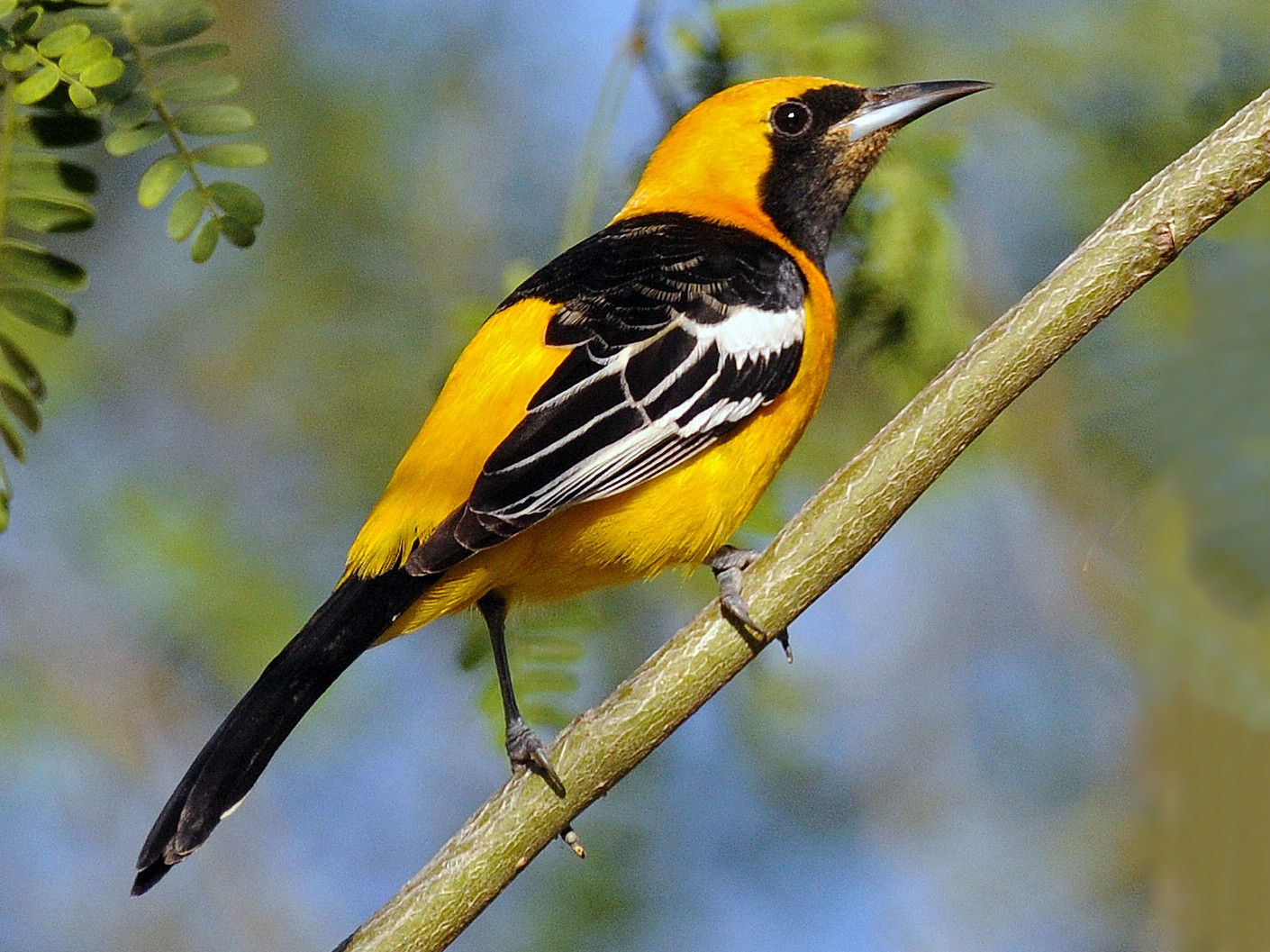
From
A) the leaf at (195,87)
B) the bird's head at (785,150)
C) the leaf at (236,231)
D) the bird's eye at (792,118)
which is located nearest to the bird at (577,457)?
the bird's head at (785,150)

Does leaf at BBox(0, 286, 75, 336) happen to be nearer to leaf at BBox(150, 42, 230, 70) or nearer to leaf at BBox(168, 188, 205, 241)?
leaf at BBox(168, 188, 205, 241)

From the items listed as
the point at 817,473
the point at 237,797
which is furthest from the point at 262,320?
the point at 237,797

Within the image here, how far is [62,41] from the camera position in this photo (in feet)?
8.00

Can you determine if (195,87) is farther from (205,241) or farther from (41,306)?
(41,306)

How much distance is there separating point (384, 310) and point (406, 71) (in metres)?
1.06

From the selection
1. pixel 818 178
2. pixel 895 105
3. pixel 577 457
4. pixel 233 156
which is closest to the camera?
pixel 233 156

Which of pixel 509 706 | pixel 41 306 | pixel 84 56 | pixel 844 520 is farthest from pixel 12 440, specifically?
pixel 844 520

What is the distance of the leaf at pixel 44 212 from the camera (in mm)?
2609

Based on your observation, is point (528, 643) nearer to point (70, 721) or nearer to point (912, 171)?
point (912, 171)

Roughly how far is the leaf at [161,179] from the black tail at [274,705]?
878 millimetres

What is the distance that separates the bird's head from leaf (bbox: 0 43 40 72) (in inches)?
75.2

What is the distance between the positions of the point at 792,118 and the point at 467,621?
1707mm

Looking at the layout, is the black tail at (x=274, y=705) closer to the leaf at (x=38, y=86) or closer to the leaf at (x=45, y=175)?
the leaf at (x=45, y=175)

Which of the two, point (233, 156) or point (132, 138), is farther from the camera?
point (233, 156)
